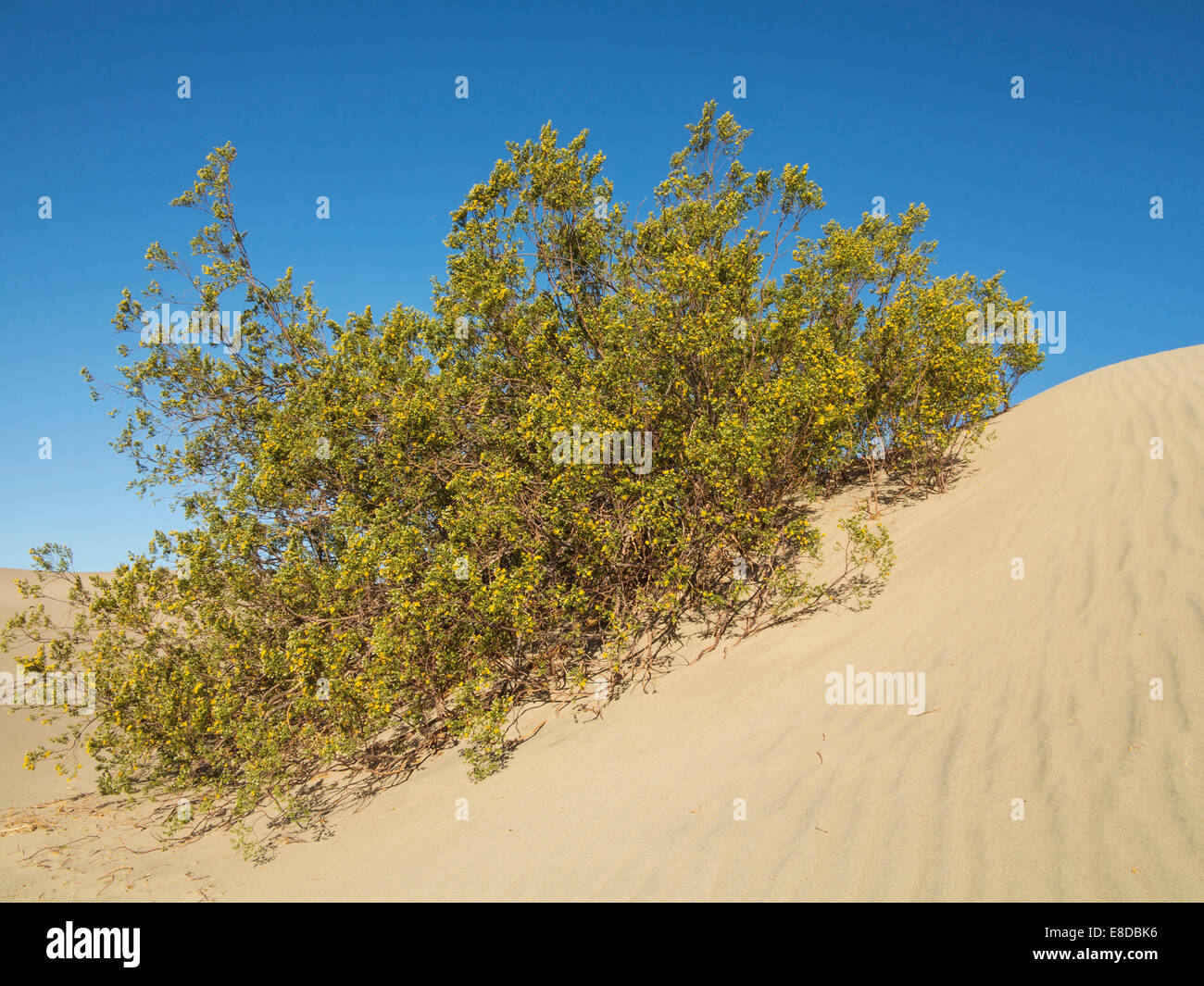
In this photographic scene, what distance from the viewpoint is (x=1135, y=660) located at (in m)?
4.80

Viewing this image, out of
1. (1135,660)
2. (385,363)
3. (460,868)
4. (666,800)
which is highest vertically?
(385,363)

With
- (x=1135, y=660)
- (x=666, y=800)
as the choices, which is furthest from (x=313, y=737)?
(x=1135, y=660)

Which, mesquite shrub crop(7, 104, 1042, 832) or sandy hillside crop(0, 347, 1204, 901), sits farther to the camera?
mesquite shrub crop(7, 104, 1042, 832)

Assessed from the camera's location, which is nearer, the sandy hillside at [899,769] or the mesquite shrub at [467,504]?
the sandy hillside at [899,769]

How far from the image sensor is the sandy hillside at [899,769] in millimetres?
3613

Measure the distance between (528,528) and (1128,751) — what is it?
6.37 meters

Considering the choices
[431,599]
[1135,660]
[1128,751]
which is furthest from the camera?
[431,599]

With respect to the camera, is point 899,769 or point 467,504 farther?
point 467,504

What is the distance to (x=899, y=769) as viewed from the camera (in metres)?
4.55

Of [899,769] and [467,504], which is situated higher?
[467,504]

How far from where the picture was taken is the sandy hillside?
11.9 ft
